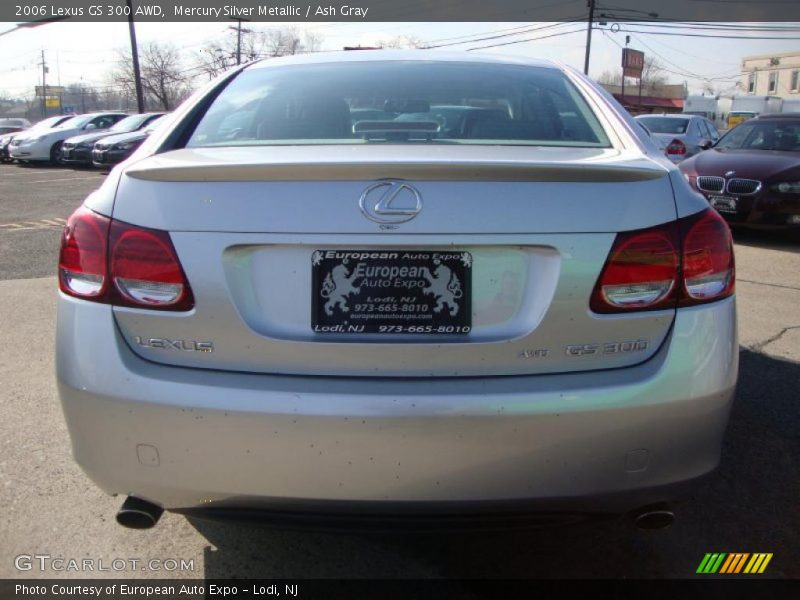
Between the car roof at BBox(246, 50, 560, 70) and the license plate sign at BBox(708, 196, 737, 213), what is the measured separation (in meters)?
6.19

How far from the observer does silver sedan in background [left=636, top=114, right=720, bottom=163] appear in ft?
45.7

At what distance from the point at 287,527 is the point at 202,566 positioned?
26.0 inches

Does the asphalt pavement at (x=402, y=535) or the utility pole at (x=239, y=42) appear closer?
the asphalt pavement at (x=402, y=535)

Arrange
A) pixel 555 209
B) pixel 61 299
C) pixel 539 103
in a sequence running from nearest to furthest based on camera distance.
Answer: pixel 555 209, pixel 61 299, pixel 539 103

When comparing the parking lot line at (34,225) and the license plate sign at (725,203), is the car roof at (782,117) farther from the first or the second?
the parking lot line at (34,225)

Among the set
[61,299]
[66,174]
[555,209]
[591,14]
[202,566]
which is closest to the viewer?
[555,209]

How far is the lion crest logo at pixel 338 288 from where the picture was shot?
1.81 metres

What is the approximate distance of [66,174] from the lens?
749 inches

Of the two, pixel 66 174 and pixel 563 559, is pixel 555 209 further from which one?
pixel 66 174

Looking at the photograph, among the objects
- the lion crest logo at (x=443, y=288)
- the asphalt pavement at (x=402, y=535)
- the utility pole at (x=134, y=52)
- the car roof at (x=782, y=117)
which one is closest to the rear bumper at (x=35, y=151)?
the utility pole at (x=134, y=52)

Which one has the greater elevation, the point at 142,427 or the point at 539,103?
the point at 539,103

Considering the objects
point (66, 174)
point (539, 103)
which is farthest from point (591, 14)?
point (539, 103)

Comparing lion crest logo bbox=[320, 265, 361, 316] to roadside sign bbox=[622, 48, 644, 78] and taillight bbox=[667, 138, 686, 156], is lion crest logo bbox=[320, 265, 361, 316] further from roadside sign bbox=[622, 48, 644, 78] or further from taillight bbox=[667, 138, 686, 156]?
roadside sign bbox=[622, 48, 644, 78]

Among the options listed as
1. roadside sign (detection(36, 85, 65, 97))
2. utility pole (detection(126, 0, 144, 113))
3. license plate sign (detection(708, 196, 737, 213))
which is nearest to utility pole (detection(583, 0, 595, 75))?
utility pole (detection(126, 0, 144, 113))
